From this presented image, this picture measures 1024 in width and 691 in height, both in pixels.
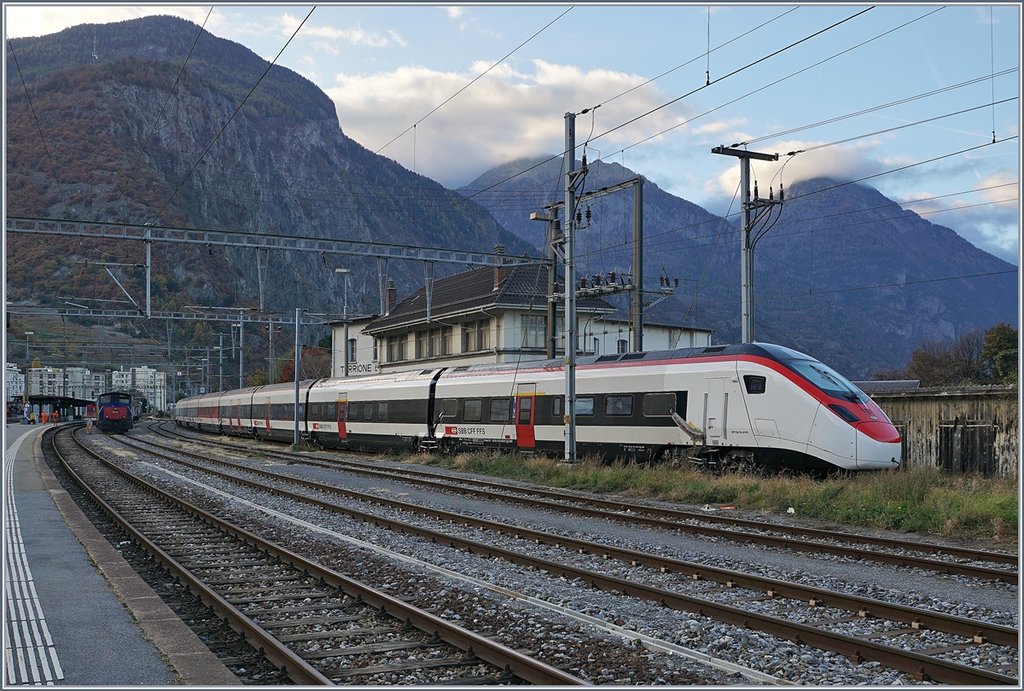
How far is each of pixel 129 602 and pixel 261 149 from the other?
199 metres

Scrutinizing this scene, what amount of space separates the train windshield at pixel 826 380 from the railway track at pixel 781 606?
7.70 metres

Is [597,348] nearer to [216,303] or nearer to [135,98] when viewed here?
[216,303]

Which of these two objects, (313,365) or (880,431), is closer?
(880,431)

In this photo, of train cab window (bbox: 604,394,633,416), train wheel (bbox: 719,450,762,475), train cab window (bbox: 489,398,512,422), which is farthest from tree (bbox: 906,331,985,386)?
train wheel (bbox: 719,450,762,475)

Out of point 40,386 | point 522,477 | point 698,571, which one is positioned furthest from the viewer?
point 40,386

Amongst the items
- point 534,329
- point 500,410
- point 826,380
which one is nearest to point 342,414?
point 500,410

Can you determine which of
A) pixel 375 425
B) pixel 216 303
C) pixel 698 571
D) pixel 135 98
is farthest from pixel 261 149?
pixel 698 571

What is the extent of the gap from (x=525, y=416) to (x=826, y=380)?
9866mm

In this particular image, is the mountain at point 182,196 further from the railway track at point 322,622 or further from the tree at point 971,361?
the railway track at point 322,622

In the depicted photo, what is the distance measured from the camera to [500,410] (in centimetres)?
2812

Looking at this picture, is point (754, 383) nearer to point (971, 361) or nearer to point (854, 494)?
point (854, 494)

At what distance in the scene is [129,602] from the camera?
919 cm

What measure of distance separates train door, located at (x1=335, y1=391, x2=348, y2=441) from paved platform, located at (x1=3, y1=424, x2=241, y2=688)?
24.9m

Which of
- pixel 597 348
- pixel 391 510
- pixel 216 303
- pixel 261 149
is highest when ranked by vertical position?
pixel 261 149
